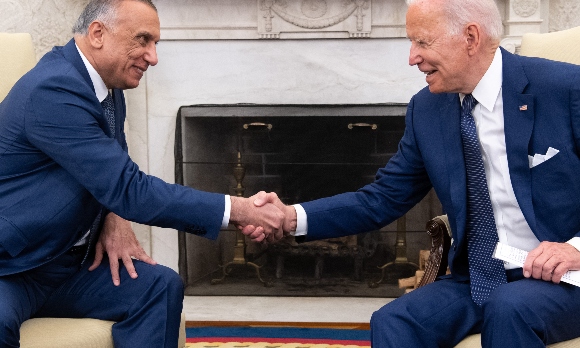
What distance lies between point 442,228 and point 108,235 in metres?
0.90

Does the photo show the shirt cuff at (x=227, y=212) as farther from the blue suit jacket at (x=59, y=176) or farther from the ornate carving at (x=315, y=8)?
the ornate carving at (x=315, y=8)

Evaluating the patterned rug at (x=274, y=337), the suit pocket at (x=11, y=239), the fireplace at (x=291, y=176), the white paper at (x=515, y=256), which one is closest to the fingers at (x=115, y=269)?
the suit pocket at (x=11, y=239)

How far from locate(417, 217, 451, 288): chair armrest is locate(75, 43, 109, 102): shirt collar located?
95 centimetres

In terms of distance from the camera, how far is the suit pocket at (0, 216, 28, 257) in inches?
76.5

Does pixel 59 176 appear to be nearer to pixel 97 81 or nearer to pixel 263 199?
pixel 97 81

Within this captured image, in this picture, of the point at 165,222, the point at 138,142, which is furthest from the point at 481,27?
the point at 138,142

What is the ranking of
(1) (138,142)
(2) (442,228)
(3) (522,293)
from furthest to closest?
1. (1) (138,142)
2. (2) (442,228)
3. (3) (522,293)

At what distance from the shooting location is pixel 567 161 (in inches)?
74.9

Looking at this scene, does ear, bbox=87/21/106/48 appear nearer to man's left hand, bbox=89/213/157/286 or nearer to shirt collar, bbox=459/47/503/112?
man's left hand, bbox=89/213/157/286

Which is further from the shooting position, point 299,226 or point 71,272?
point 299,226

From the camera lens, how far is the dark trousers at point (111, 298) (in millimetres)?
2004

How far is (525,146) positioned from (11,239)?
48.7 inches

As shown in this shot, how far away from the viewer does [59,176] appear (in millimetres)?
2020

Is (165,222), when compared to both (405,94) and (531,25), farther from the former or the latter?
(531,25)
